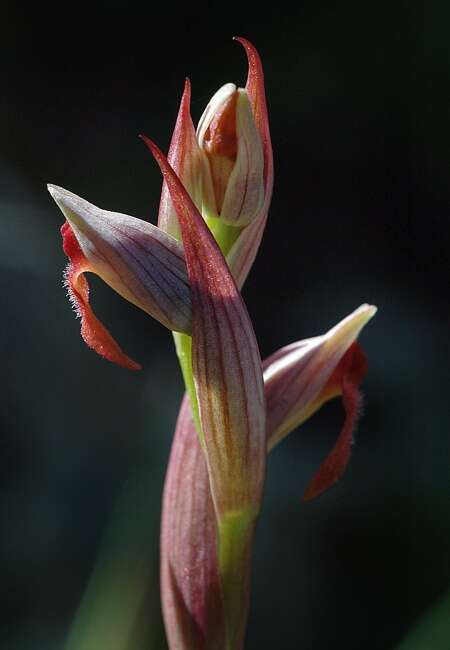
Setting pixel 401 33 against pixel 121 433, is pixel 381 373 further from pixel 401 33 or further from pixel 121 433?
pixel 401 33

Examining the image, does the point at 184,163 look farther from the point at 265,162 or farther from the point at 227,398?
the point at 227,398

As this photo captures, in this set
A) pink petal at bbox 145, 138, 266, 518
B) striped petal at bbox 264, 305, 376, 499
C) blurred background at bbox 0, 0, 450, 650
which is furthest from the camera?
blurred background at bbox 0, 0, 450, 650

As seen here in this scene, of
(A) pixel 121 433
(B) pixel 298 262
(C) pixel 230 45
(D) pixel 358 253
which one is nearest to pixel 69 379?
(A) pixel 121 433

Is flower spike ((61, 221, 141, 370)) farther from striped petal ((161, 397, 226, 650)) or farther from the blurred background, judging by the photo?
the blurred background

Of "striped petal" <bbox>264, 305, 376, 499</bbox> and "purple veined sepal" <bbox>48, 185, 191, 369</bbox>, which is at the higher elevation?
"purple veined sepal" <bbox>48, 185, 191, 369</bbox>

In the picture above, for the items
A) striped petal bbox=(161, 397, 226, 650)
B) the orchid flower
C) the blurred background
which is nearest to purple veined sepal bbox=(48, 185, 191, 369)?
the orchid flower

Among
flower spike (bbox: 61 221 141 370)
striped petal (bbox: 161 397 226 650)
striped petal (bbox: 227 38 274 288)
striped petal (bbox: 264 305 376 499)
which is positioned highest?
striped petal (bbox: 227 38 274 288)

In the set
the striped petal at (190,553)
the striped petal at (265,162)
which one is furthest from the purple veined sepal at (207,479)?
the striped petal at (265,162)

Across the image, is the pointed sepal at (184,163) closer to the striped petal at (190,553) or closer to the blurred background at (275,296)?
the striped petal at (190,553)
